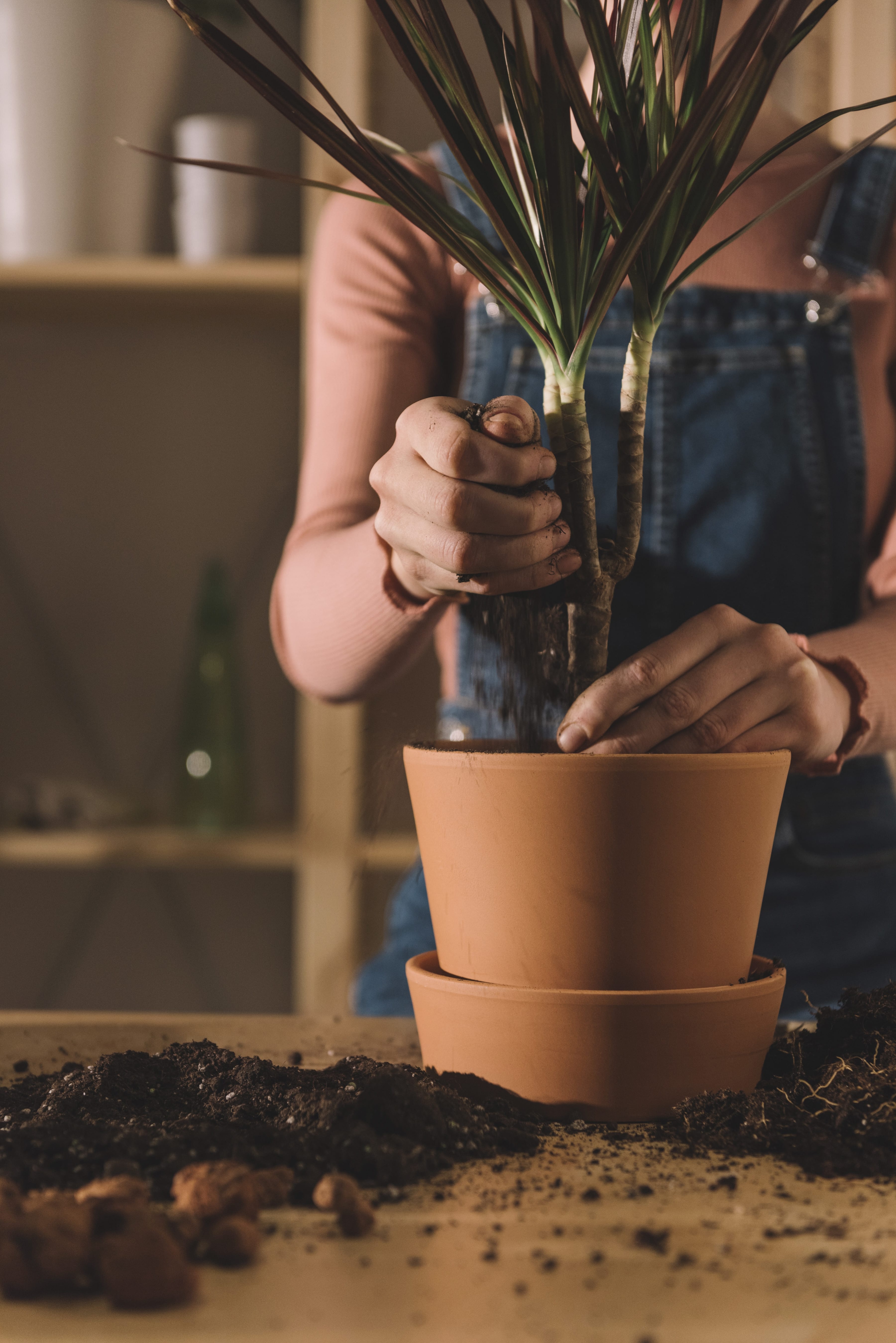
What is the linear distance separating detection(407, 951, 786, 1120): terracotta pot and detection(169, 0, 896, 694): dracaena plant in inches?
6.7

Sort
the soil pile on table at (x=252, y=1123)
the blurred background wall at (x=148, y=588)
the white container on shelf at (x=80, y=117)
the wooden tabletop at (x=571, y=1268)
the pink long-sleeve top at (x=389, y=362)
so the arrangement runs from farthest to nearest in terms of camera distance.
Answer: the blurred background wall at (x=148, y=588), the white container on shelf at (x=80, y=117), the pink long-sleeve top at (x=389, y=362), the soil pile on table at (x=252, y=1123), the wooden tabletop at (x=571, y=1268)

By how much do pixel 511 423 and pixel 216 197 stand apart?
1.17m

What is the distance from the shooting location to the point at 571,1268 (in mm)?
344

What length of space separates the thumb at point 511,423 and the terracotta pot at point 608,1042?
236 mm

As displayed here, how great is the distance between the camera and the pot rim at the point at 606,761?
0.47 meters

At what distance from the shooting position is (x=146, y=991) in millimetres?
1788

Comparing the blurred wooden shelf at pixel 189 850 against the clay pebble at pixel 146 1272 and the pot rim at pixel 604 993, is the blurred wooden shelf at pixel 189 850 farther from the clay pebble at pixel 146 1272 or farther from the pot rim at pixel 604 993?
the clay pebble at pixel 146 1272

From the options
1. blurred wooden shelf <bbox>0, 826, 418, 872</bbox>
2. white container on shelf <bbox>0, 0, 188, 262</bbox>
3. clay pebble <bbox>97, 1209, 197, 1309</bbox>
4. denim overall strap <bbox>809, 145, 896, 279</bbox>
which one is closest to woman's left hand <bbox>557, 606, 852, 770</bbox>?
clay pebble <bbox>97, 1209, 197, 1309</bbox>

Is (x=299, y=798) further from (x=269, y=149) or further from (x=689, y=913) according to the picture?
(x=689, y=913)

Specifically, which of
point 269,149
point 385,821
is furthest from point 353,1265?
point 269,149

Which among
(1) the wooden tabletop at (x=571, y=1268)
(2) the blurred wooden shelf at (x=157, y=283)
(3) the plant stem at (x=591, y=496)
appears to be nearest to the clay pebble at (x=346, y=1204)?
(1) the wooden tabletop at (x=571, y=1268)

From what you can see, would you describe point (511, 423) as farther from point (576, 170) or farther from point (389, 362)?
point (389, 362)

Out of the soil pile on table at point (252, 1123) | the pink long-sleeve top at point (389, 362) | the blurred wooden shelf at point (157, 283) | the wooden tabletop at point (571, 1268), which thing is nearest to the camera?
the wooden tabletop at point (571, 1268)

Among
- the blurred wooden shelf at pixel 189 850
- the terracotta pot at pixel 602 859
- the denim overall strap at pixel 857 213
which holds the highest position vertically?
the denim overall strap at pixel 857 213
